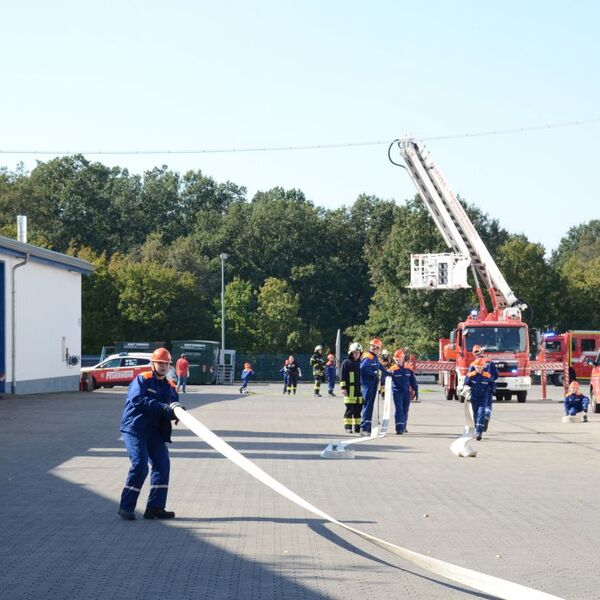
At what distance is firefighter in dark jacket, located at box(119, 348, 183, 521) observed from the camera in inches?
469

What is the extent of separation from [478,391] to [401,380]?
208 centimetres

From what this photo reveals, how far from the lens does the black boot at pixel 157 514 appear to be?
1188 centimetres

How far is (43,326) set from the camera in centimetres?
4484

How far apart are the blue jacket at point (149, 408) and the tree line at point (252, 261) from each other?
223ft

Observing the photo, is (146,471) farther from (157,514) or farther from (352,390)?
(352,390)

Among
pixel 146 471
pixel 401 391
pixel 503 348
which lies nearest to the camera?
pixel 146 471

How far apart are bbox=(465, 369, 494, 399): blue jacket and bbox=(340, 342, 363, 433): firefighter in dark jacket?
2.13m

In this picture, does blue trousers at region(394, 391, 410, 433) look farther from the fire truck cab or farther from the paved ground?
the fire truck cab

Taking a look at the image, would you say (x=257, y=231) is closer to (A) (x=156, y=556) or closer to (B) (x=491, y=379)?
(B) (x=491, y=379)

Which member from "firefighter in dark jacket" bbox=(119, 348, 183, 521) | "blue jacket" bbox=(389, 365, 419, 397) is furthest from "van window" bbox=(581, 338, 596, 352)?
"firefighter in dark jacket" bbox=(119, 348, 183, 521)

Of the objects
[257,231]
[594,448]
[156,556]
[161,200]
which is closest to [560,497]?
[156,556]

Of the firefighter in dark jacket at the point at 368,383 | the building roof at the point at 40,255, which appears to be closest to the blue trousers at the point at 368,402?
the firefighter in dark jacket at the point at 368,383

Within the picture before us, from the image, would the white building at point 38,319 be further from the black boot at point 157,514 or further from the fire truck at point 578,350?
the black boot at point 157,514

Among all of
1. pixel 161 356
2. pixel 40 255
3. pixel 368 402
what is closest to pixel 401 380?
pixel 368 402
